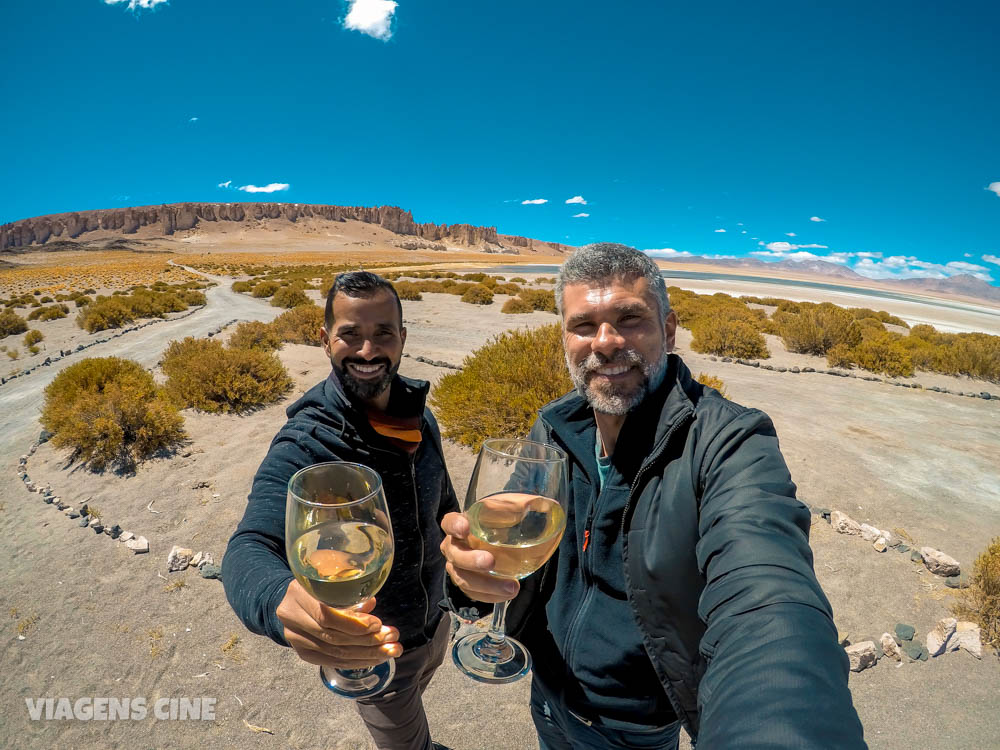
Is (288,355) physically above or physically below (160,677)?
above

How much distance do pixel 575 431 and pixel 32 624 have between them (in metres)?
4.31

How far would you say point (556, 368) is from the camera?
6.09 meters

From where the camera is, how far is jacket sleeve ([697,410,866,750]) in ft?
2.38

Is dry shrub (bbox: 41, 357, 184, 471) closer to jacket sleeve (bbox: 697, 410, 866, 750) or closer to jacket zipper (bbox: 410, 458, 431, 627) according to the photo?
jacket zipper (bbox: 410, 458, 431, 627)

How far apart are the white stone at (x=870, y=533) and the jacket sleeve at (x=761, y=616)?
13.1 ft

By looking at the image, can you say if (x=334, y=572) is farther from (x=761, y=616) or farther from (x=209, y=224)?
(x=209, y=224)

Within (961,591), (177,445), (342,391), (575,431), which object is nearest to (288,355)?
(177,445)

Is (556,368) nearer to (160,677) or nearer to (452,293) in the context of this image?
(160,677)

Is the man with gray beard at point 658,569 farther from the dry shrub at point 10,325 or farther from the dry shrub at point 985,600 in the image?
the dry shrub at point 10,325

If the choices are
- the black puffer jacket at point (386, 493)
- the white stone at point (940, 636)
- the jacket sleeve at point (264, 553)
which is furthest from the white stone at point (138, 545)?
the white stone at point (940, 636)

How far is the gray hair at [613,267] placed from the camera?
1.58m

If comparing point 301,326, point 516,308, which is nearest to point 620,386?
point 301,326

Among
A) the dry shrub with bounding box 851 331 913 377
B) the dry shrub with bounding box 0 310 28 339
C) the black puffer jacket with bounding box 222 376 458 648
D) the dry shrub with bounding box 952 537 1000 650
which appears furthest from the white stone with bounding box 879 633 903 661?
the dry shrub with bounding box 0 310 28 339

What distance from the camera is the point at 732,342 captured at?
11.5 m
